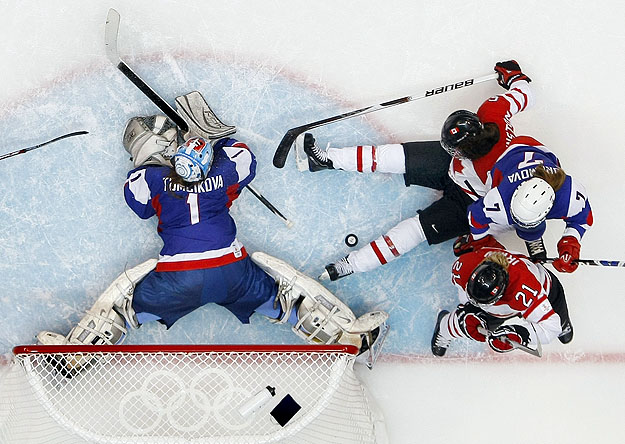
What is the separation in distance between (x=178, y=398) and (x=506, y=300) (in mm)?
1456

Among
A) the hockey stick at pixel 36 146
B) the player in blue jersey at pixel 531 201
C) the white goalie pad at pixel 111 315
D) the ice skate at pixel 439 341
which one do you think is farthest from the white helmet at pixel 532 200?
the hockey stick at pixel 36 146

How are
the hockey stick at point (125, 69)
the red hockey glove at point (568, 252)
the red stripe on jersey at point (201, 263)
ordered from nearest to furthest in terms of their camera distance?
the red hockey glove at point (568, 252) < the red stripe on jersey at point (201, 263) < the hockey stick at point (125, 69)

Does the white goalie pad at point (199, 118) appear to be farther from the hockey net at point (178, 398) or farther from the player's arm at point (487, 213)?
the player's arm at point (487, 213)

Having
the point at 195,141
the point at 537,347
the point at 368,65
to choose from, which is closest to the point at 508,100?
the point at 368,65

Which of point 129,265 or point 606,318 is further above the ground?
point 129,265

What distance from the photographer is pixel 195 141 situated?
264cm

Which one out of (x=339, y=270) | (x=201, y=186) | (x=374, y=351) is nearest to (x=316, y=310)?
(x=339, y=270)

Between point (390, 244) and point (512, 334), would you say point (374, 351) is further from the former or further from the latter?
point (512, 334)

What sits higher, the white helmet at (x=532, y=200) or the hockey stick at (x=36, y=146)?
the hockey stick at (x=36, y=146)

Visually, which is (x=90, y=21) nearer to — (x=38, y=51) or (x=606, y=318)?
(x=38, y=51)

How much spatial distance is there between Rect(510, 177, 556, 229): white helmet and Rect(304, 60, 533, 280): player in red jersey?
1.02 ft

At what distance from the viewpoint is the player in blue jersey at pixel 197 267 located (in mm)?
2723

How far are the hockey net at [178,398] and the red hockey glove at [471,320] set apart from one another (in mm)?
494

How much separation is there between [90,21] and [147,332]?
145 centimetres
